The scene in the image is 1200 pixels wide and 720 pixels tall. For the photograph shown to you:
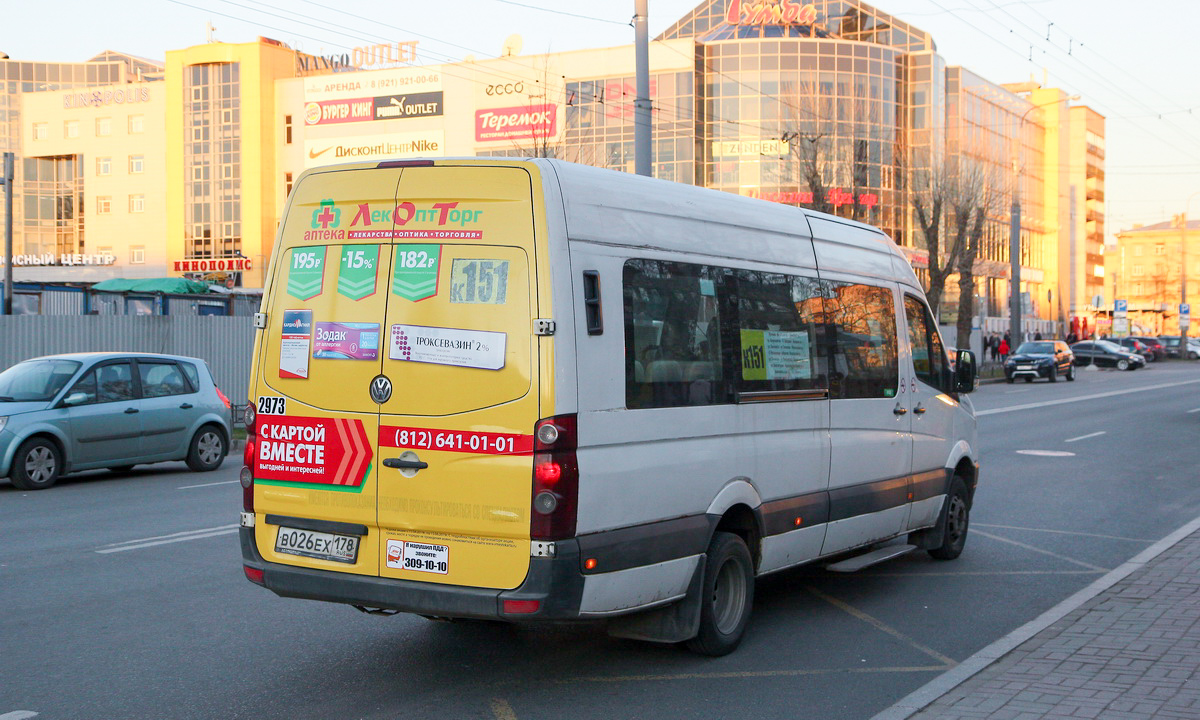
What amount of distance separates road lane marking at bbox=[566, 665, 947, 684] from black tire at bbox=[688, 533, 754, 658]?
23cm

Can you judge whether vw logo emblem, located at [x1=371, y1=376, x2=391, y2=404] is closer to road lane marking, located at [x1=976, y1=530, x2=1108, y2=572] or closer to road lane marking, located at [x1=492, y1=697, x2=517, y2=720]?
road lane marking, located at [x1=492, y1=697, x2=517, y2=720]

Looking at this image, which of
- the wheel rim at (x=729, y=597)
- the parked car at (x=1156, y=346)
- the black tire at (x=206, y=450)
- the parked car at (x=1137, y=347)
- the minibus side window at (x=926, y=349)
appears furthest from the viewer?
the parked car at (x=1156, y=346)

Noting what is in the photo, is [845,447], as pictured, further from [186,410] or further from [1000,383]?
[1000,383]

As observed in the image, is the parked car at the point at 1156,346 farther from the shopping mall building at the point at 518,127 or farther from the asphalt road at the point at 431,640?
the asphalt road at the point at 431,640

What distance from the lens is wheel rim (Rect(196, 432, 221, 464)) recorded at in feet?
49.4

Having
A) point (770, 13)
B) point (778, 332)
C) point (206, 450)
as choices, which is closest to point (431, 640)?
point (778, 332)

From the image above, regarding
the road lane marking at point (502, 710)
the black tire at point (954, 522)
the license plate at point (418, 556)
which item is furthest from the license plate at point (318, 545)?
the black tire at point (954, 522)

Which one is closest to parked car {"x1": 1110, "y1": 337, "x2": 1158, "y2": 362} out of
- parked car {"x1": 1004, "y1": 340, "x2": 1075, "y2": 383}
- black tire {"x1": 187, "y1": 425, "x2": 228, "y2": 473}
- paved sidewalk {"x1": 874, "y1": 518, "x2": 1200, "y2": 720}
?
parked car {"x1": 1004, "y1": 340, "x2": 1075, "y2": 383}

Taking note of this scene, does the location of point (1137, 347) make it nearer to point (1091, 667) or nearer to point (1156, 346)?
point (1156, 346)

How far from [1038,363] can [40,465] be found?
124 feet

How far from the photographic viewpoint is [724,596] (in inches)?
245

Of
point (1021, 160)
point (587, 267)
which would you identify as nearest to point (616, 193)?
point (587, 267)

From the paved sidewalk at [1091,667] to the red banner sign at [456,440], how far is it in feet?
6.55

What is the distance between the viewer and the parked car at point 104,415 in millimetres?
13188
